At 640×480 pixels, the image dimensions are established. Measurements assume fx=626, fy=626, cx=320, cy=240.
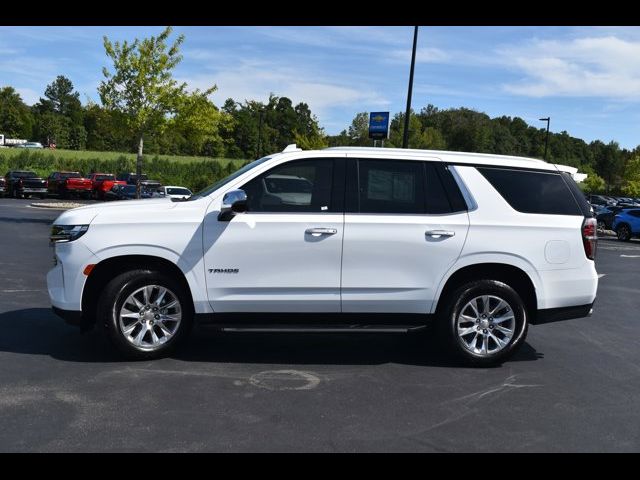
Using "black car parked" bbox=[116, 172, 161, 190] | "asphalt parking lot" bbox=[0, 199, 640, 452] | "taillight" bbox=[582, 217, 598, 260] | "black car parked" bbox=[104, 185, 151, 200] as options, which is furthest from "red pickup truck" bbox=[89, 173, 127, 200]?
"taillight" bbox=[582, 217, 598, 260]

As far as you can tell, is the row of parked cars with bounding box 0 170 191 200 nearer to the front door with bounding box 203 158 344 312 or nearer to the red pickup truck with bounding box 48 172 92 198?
the red pickup truck with bounding box 48 172 92 198

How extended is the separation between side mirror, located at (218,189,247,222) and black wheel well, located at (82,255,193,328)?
65 centimetres

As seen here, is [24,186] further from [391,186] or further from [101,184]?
[391,186]

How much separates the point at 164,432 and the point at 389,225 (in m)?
2.65

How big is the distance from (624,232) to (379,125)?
11677 mm

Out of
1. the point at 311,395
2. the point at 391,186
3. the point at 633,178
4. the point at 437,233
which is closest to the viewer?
the point at 311,395

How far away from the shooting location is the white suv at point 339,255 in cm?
554

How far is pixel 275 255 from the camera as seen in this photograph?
5543 mm

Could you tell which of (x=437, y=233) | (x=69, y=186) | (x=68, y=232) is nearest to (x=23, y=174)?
(x=69, y=186)

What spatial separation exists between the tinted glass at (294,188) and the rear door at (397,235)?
0.24m

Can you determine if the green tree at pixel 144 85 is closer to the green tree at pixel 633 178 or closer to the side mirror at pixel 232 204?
the side mirror at pixel 232 204

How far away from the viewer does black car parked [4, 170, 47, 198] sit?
37750 mm
